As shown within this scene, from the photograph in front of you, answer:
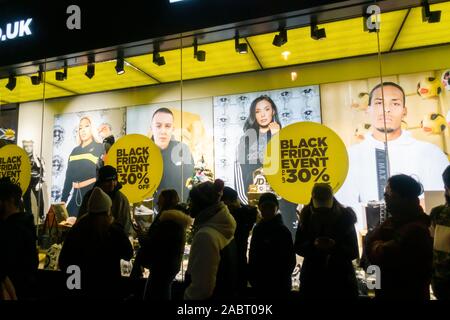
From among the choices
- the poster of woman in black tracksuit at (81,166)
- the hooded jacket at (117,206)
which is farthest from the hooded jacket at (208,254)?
the poster of woman in black tracksuit at (81,166)

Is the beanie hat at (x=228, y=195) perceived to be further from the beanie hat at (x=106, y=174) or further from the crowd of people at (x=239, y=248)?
the beanie hat at (x=106, y=174)

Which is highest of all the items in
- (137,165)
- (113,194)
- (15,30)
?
(15,30)

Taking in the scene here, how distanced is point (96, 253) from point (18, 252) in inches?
19.5

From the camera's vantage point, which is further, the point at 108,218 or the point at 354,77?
the point at 354,77

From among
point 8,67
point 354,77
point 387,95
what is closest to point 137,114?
point 8,67

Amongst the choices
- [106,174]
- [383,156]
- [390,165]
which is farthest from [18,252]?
[390,165]

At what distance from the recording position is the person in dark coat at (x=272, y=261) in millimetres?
2826

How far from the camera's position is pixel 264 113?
18.3 ft

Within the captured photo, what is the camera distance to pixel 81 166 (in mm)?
6328

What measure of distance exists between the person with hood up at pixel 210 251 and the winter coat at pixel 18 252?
3.86 feet

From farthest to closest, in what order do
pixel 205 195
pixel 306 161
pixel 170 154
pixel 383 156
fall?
pixel 170 154 → pixel 383 156 → pixel 306 161 → pixel 205 195

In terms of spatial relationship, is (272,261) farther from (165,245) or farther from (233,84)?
(233,84)
